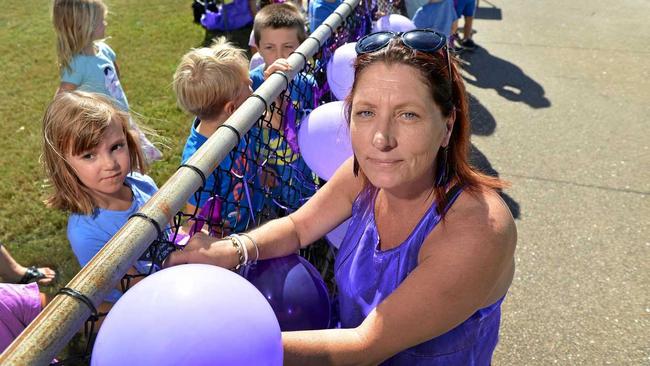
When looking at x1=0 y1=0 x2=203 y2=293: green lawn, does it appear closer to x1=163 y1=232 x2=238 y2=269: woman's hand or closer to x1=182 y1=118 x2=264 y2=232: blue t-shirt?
x1=182 y1=118 x2=264 y2=232: blue t-shirt

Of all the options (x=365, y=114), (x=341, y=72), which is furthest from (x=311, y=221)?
(x=341, y=72)

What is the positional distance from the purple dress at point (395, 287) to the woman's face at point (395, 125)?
15cm

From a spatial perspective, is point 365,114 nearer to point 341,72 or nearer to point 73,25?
point 341,72

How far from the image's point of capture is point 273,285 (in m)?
1.74

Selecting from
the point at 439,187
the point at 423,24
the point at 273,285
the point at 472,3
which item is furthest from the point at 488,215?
the point at 472,3

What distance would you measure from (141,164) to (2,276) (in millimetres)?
1525

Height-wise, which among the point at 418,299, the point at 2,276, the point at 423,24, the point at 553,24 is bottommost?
the point at 553,24

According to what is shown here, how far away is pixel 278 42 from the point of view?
384 cm

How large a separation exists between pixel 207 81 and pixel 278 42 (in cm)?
107

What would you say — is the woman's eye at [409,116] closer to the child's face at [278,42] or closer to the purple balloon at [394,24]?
the child's face at [278,42]

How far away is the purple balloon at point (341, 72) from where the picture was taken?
315cm

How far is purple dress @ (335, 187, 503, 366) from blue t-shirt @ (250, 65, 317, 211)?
0.97 m

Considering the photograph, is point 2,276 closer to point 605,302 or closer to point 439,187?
point 439,187

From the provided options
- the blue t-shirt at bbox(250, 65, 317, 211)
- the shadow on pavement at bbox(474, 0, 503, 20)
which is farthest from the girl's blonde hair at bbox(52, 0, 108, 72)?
the shadow on pavement at bbox(474, 0, 503, 20)
